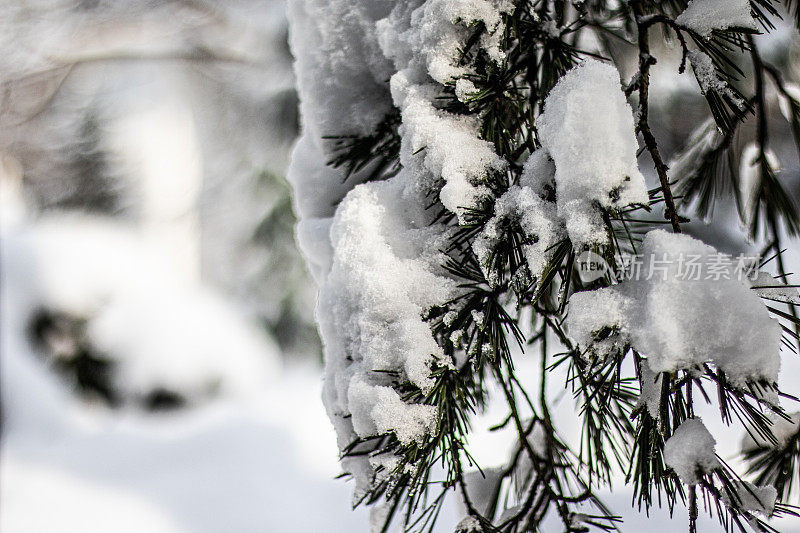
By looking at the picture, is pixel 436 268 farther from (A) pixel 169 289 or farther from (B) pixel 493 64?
(A) pixel 169 289

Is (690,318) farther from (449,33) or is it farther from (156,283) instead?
(156,283)

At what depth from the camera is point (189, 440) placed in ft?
9.96

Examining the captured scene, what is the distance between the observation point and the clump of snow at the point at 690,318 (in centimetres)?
44

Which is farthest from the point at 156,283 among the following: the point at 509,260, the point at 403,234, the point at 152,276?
the point at 509,260

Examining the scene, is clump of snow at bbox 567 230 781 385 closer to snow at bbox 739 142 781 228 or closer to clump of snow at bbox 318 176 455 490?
clump of snow at bbox 318 176 455 490

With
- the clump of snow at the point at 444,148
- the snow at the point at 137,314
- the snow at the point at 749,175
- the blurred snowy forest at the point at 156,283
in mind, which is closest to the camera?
the clump of snow at the point at 444,148

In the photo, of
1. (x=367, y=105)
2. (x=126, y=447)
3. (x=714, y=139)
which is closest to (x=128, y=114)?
(x=126, y=447)

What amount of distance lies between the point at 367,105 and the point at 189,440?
9.49ft

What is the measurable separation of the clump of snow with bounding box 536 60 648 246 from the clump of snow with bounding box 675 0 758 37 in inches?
7.8

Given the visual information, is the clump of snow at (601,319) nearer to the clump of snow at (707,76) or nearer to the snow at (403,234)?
the snow at (403,234)

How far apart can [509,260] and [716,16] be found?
1.19 ft

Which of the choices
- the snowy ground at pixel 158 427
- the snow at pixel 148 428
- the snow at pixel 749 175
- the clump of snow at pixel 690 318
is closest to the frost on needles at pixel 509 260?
the clump of snow at pixel 690 318

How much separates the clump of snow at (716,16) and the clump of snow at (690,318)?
0.28 metres

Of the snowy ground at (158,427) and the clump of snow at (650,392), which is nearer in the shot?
the clump of snow at (650,392)
